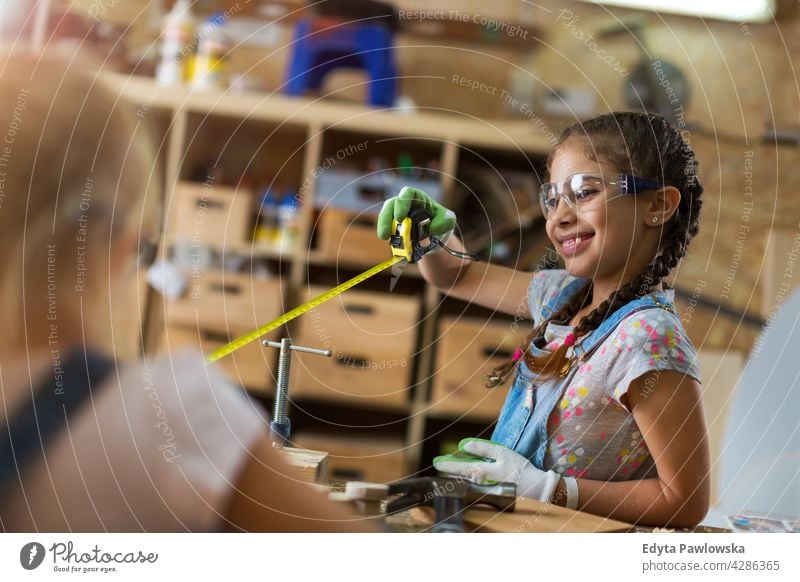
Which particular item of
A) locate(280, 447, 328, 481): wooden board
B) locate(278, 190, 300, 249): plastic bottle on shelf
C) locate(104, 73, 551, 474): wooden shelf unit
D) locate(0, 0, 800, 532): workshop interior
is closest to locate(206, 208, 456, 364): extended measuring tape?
locate(0, 0, 800, 532): workshop interior

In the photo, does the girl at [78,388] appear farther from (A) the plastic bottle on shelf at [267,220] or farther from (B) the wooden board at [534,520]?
(A) the plastic bottle on shelf at [267,220]

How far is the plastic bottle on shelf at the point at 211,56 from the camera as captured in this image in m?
0.90

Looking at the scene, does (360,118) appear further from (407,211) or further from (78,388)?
(78,388)

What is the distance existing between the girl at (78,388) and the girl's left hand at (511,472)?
11 cm

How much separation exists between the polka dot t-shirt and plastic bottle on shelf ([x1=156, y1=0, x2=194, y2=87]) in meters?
0.47

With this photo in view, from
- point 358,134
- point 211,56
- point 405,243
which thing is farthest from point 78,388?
point 358,134

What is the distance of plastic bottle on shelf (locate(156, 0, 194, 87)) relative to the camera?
80 cm

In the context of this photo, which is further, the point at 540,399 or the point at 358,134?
the point at 358,134

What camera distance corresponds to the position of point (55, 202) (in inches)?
22.9

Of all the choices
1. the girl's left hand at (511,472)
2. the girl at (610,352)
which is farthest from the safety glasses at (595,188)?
the girl's left hand at (511,472)

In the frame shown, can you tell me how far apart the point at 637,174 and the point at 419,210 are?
19cm

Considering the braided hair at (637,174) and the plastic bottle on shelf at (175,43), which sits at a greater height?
the plastic bottle on shelf at (175,43)

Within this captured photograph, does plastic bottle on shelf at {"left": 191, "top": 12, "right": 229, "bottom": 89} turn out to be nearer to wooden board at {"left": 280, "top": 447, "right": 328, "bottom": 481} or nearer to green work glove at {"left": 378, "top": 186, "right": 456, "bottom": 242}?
green work glove at {"left": 378, "top": 186, "right": 456, "bottom": 242}

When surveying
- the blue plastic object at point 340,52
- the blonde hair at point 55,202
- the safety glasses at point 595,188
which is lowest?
the blonde hair at point 55,202
